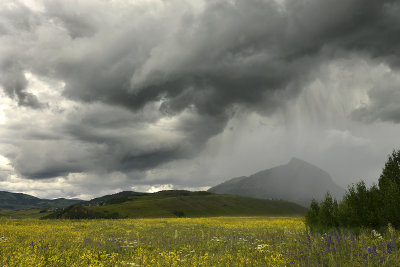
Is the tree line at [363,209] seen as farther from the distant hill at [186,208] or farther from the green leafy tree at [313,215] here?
the distant hill at [186,208]

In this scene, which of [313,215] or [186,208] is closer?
[313,215]

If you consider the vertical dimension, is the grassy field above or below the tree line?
below

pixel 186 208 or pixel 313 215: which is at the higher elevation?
pixel 313 215

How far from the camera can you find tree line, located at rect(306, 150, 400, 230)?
16717mm

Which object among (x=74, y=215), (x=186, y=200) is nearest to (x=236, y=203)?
(x=186, y=200)

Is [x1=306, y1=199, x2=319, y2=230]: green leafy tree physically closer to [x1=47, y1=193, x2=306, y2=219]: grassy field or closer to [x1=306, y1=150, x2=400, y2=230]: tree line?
[x1=306, y1=150, x2=400, y2=230]: tree line

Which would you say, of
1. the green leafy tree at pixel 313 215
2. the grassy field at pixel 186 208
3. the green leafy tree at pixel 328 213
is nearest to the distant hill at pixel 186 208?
the grassy field at pixel 186 208

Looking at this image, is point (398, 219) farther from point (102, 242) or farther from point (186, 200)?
point (186, 200)

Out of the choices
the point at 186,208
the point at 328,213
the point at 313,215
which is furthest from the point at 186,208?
the point at 328,213

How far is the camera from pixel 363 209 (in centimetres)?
1797

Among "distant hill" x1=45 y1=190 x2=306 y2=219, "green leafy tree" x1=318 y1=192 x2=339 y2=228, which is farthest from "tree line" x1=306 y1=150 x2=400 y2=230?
"distant hill" x1=45 y1=190 x2=306 y2=219

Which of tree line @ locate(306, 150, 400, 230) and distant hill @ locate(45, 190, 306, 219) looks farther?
distant hill @ locate(45, 190, 306, 219)

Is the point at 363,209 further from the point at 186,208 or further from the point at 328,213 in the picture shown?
the point at 186,208

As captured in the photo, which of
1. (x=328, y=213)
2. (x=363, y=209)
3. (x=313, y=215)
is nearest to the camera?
(x=363, y=209)
